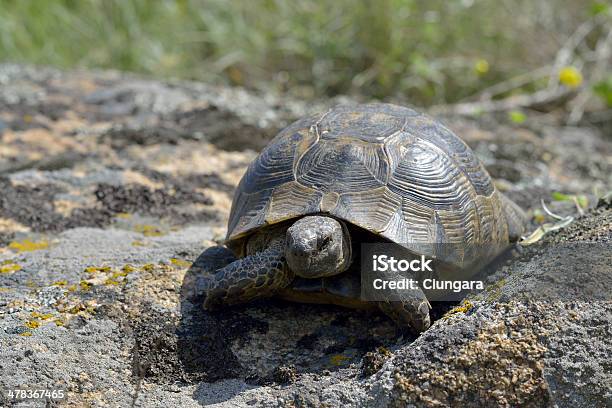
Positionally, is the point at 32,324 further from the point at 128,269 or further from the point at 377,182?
the point at 377,182

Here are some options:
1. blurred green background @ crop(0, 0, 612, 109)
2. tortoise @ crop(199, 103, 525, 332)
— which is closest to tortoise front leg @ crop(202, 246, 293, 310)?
tortoise @ crop(199, 103, 525, 332)

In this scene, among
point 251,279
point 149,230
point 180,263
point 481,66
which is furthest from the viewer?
point 481,66

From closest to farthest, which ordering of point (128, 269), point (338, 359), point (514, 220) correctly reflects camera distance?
1. point (338, 359)
2. point (128, 269)
3. point (514, 220)

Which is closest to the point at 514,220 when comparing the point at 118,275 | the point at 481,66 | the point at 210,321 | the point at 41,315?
the point at 210,321

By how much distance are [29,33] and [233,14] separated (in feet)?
7.98

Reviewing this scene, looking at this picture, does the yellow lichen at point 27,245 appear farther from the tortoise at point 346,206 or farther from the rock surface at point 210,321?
the tortoise at point 346,206

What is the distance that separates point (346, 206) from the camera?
123 inches

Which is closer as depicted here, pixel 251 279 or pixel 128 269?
pixel 251 279

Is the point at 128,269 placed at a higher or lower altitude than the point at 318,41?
lower

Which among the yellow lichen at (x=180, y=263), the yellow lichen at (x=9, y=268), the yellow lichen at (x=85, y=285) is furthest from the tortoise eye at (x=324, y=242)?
the yellow lichen at (x=9, y=268)

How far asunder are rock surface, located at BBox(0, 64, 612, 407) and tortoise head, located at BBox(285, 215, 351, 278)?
296mm

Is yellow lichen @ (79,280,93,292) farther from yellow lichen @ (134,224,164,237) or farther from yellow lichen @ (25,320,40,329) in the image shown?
yellow lichen @ (134,224,164,237)

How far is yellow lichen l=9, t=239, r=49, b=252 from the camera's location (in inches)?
148

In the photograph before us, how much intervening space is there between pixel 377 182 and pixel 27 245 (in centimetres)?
192
